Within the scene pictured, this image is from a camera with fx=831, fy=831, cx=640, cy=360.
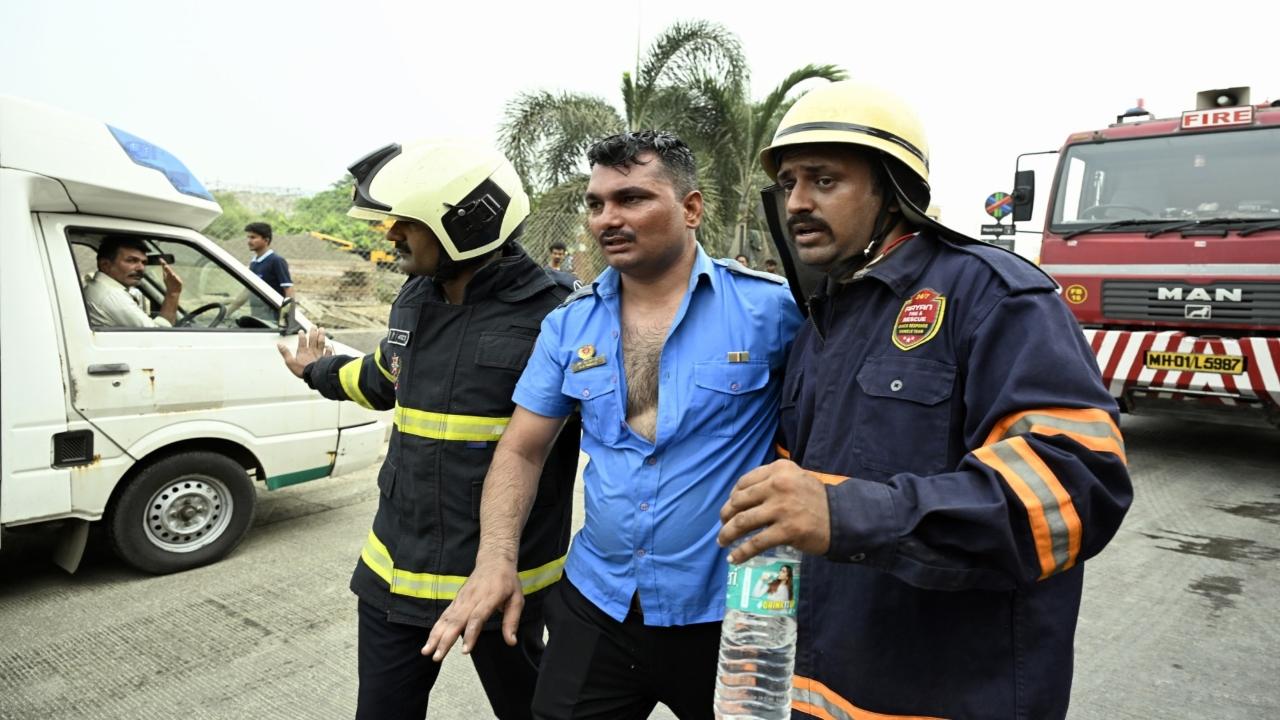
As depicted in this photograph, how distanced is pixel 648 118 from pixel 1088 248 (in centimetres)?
825

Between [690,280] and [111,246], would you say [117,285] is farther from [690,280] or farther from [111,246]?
[690,280]

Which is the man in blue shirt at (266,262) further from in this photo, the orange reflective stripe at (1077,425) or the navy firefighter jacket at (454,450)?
the orange reflective stripe at (1077,425)

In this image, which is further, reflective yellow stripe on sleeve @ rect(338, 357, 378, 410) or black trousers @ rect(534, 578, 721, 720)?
reflective yellow stripe on sleeve @ rect(338, 357, 378, 410)

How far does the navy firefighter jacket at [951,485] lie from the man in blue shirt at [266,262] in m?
8.38

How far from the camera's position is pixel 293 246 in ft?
56.7

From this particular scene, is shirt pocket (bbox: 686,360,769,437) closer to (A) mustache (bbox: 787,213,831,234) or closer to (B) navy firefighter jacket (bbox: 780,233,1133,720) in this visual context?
(B) navy firefighter jacket (bbox: 780,233,1133,720)

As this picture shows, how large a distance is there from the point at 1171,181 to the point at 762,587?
7470mm

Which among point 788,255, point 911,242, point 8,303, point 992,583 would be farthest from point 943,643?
point 8,303

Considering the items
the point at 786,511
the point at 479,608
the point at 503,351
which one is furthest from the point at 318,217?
the point at 786,511

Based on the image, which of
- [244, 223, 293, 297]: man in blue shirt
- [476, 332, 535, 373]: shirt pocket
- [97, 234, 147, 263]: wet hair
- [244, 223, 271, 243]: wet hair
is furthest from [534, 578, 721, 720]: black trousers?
[244, 223, 271, 243]: wet hair

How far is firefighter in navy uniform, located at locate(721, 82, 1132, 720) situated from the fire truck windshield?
263 inches

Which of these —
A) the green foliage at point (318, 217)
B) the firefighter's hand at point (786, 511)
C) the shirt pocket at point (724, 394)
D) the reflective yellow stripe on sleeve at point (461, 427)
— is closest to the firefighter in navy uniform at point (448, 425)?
the reflective yellow stripe on sleeve at point (461, 427)

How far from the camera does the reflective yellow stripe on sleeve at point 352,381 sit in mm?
2812

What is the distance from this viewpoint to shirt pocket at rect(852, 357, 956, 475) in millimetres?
1404
